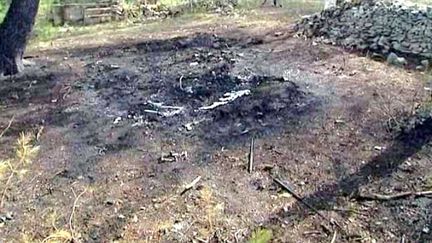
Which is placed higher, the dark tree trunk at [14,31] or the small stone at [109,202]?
the dark tree trunk at [14,31]

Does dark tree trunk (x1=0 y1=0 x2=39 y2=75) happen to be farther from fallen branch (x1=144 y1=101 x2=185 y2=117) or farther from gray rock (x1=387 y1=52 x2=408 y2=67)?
gray rock (x1=387 y1=52 x2=408 y2=67)

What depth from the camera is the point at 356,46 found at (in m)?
6.29

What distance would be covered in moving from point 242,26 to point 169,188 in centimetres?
516

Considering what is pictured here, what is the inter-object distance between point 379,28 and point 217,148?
3114mm

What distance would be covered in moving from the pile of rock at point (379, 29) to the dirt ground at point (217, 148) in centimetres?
31

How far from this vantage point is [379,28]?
6.22 meters

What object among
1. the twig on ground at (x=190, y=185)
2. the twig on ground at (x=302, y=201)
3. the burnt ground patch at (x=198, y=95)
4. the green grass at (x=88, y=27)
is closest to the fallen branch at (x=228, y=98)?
the burnt ground patch at (x=198, y=95)

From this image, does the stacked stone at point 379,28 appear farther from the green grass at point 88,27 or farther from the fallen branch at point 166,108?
the fallen branch at point 166,108

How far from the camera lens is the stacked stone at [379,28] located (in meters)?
5.84

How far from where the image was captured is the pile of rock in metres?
5.82

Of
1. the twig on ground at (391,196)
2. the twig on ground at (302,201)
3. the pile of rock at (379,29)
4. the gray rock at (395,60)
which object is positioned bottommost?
the twig on ground at (302,201)

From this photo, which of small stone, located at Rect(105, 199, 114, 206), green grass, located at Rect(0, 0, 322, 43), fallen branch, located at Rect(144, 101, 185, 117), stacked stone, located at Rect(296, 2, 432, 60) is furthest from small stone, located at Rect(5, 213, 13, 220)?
green grass, located at Rect(0, 0, 322, 43)

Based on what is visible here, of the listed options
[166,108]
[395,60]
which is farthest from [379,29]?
[166,108]

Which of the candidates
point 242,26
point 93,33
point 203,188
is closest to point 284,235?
point 203,188
